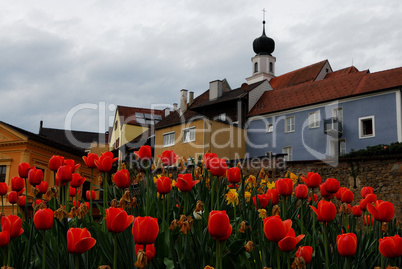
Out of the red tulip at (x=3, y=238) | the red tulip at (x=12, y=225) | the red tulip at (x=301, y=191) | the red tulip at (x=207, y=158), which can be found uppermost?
the red tulip at (x=207, y=158)

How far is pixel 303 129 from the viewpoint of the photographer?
104ft

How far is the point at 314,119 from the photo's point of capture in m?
31.1

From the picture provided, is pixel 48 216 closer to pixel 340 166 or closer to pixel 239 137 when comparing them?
pixel 340 166

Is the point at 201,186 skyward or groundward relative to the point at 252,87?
groundward

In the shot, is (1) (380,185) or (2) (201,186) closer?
(2) (201,186)

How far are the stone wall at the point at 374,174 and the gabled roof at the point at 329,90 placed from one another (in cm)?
1087


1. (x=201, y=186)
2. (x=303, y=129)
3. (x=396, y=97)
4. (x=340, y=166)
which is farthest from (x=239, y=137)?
(x=201, y=186)

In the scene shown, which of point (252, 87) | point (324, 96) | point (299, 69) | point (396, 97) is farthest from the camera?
point (299, 69)

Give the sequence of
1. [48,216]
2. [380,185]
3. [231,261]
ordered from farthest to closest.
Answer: [380,185], [231,261], [48,216]

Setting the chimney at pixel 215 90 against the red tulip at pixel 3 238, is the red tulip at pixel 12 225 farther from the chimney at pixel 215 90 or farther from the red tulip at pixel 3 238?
the chimney at pixel 215 90

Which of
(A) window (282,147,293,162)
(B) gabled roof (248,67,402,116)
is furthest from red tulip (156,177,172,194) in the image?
(A) window (282,147,293,162)

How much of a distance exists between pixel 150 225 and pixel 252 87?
3514 cm

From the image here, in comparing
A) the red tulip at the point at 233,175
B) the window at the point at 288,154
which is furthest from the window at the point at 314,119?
the red tulip at the point at 233,175

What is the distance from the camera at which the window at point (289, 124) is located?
3234cm
